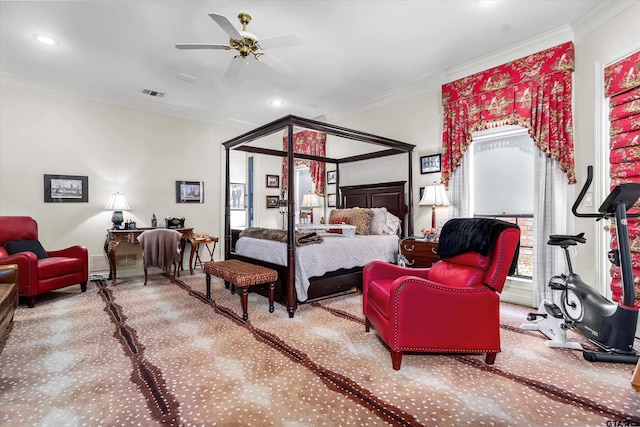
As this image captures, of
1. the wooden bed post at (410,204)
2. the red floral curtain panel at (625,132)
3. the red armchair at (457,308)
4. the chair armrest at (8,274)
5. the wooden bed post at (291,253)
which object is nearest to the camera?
the red armchair at (457,308)

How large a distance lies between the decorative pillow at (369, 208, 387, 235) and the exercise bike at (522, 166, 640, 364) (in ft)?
6.81

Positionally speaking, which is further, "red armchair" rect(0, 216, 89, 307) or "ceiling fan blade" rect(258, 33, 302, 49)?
"red armchair" rect(0, 216, 89, 307)

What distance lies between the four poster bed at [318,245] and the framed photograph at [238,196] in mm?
2009

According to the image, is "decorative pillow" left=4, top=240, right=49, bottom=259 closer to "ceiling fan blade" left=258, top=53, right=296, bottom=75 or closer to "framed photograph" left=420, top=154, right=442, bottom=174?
"ceiling fan blade" left=258, top=53, right=296, bottom=75

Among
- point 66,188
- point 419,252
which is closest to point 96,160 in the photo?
point 66,188

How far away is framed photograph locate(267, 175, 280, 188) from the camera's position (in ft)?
22.4

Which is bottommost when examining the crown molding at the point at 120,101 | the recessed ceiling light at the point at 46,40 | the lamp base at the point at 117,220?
the lamp base at the point at 117,220

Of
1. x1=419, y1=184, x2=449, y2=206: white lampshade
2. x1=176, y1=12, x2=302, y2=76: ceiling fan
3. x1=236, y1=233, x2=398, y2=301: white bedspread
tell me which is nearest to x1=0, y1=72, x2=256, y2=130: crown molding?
x1=176, y1=12, x2=302, y2=76: ceiling fan

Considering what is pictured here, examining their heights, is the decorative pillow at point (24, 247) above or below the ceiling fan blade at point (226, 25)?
below

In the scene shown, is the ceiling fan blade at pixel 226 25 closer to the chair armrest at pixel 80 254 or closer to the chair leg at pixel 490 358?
the chair leg at pixel 490 358

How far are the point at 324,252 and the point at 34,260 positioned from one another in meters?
3.28

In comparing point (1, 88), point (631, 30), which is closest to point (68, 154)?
point (1, 88)

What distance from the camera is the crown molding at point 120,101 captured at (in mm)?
4262

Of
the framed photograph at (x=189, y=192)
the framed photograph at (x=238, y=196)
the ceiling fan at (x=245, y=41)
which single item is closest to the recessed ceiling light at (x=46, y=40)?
the ceiling fan at (x=245, y=41)
